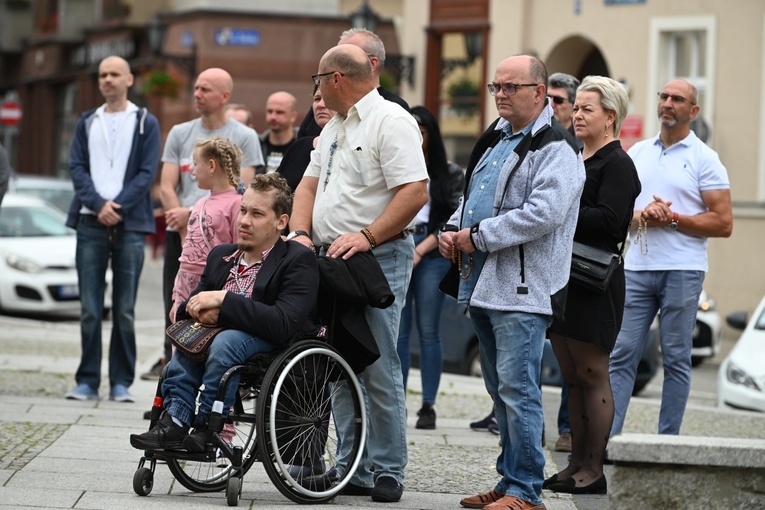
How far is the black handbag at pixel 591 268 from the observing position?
275 inches

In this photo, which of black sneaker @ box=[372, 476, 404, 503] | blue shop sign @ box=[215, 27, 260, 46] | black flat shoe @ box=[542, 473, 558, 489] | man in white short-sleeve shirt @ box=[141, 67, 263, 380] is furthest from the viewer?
blue shop sign @ box=[215, 27, 260, 46]

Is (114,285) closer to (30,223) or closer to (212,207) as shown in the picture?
(212,207)

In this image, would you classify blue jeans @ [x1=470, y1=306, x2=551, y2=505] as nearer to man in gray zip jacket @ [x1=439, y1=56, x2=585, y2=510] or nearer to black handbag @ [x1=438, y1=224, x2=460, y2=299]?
man in gray zip jacket @ [x1=439, y1=56, x2=585, y2=510]

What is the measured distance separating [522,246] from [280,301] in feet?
3.59

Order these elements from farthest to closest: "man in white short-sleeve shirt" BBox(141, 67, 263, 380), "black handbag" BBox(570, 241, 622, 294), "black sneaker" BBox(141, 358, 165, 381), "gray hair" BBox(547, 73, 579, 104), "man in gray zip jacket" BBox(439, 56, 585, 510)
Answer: "black sneaker" BBox(141, 358, 165, 381), "man in white short-sleeve shirt" BBox(141, 67, 263, 380), "gray hair" BBox(547, 73, 579, 104), "black handbag" BBox(570, 241, 622, 294), "man in gray zip jacket" BBox(439, 56, 585, 510)

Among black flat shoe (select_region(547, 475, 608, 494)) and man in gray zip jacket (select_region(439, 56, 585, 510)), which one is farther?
black flat shoe (select_region(547, 475, 608, 494))

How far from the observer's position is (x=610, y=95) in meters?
7.27

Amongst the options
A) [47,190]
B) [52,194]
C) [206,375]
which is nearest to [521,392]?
[206,375]

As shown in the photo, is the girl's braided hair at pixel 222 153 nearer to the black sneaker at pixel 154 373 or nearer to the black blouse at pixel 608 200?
the black blouse at pixel 608 200

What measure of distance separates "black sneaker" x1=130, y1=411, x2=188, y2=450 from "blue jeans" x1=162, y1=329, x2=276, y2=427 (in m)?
0.05

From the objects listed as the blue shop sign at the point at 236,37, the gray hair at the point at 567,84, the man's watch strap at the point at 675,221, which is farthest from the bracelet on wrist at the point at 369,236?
the blue shop sign at the point at 236,37

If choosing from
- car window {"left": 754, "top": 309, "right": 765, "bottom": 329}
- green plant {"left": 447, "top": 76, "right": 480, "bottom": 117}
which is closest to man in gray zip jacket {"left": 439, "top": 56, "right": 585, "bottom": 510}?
car window {"left": 754, "top": 309, "right": 765, "bottom": 329}

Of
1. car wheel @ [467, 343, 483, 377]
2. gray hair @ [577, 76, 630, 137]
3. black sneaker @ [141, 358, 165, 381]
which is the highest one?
gray hair @ [577, 76, 630, 137]

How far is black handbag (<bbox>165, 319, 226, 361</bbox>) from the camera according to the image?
20.7ft
